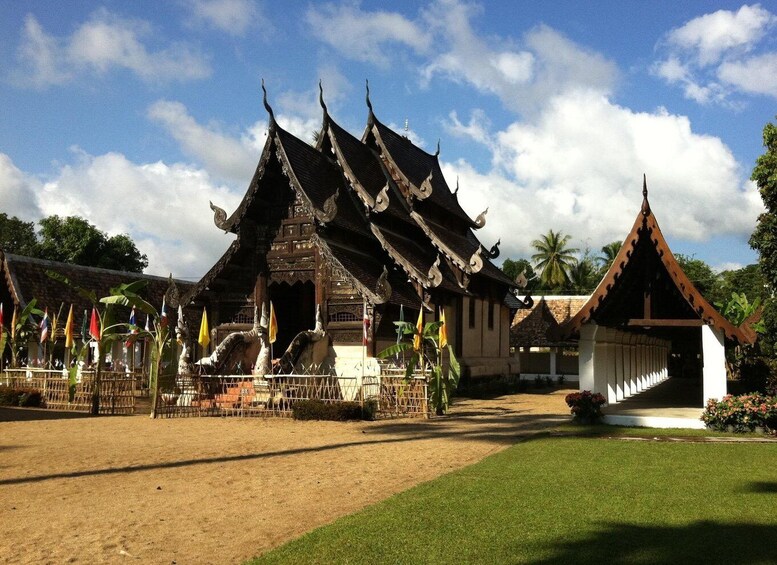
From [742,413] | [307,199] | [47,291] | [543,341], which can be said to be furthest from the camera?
[543,341]

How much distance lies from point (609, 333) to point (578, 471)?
8.18 meters

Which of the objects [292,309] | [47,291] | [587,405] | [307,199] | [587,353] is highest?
[307,199]

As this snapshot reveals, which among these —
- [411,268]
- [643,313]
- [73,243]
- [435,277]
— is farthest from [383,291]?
[73,243]

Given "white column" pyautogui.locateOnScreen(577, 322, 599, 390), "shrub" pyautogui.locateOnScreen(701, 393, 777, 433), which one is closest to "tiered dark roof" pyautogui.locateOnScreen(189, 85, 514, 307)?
"white column" pyautogui.locateOnScreen(577, 322, 599, 390)

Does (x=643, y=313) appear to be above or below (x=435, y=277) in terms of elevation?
below

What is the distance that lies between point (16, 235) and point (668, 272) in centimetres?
4809

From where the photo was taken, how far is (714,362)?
14.3m

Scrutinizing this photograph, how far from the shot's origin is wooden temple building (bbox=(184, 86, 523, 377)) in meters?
21.1

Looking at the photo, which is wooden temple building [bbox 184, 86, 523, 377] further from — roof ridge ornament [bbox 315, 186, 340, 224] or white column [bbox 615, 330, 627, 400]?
white column [bbox 615, 330, 627, 400]

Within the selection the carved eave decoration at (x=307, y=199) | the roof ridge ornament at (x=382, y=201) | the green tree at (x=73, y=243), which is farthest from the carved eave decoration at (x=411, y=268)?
the green tree at (x=73, y=243)

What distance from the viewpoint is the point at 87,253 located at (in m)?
47.2

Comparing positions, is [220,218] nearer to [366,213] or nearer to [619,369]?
[366,213]

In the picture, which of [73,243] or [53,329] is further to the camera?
[73,243]

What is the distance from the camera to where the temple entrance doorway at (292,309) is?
82.7ft
